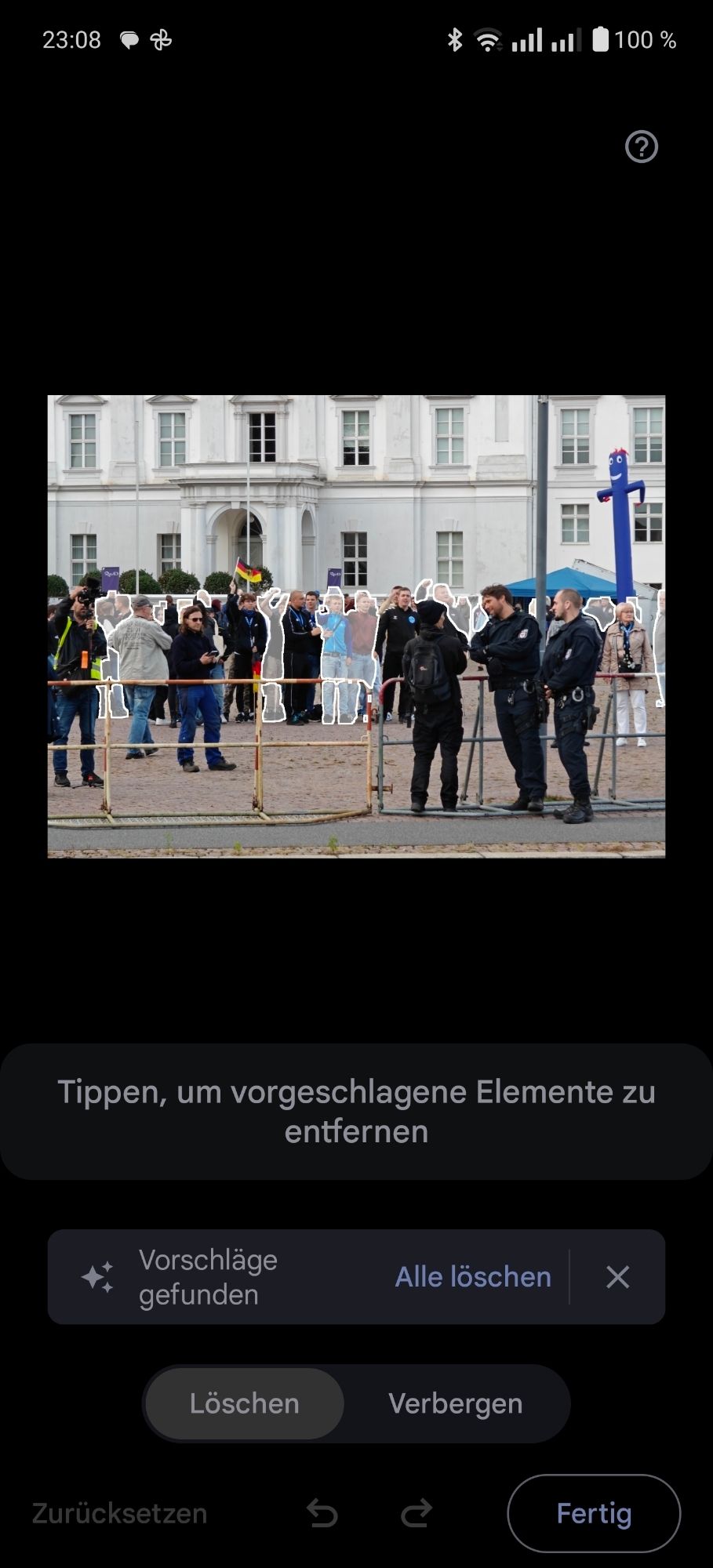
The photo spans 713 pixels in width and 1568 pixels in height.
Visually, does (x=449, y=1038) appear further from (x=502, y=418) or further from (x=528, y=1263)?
(x=502, y=418)

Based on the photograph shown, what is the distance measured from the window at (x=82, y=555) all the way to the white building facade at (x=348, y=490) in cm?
7

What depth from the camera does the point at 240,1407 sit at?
2023 millimetres

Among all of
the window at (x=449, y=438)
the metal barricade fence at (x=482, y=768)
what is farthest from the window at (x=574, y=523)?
the metal barricade fence at (x=482, y=768)

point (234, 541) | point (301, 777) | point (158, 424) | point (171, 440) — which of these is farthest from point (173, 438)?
point (301, 777)

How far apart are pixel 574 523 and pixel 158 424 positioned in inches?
477

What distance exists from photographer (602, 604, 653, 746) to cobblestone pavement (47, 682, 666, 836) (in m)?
0.28

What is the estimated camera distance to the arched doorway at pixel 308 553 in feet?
173

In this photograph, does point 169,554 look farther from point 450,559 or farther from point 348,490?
point 450,559

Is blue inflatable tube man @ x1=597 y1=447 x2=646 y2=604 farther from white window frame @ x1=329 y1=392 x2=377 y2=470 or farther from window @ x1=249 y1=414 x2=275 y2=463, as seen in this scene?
window @ x1=249 y1=414 x2=275 y2=463

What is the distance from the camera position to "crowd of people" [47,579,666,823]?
11844mm

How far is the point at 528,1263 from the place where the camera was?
80.7 inches

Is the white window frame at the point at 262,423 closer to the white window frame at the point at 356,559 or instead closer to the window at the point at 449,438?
the white window frame at the point at 356,559
